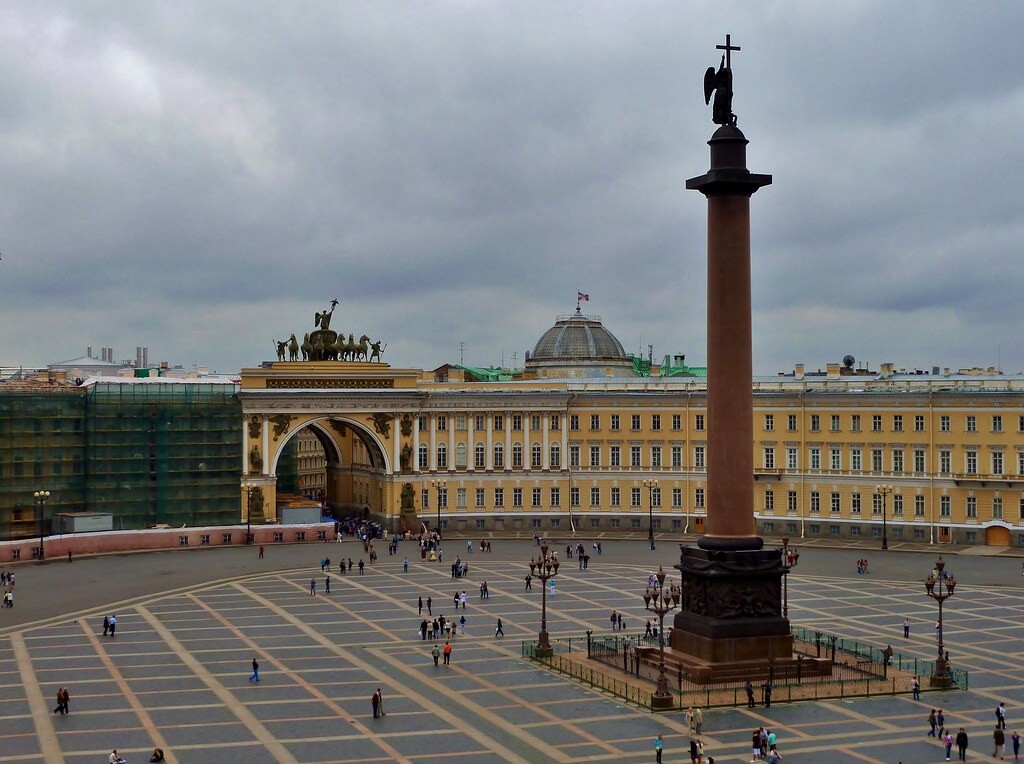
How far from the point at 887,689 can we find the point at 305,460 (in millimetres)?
87800

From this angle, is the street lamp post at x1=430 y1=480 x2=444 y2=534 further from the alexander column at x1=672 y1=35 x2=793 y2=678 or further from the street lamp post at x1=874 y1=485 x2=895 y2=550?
the alexander column at x1=672 y1=35 x2=793 y2=678

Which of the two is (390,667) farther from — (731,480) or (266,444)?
(266,444)

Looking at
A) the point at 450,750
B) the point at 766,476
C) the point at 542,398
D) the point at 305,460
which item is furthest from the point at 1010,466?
the point at 305,460

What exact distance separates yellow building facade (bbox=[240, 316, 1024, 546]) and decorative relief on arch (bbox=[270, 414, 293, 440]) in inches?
4.9

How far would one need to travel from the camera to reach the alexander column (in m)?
39.6

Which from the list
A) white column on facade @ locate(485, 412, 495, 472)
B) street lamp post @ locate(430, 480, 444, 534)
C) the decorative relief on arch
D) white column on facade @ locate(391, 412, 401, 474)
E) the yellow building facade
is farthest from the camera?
white column on facade @ locate(485, 412, 495, 472)

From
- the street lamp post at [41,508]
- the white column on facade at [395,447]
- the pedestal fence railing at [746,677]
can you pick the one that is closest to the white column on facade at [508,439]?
the white column on facade at [395,447]

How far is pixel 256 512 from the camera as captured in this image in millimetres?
80438

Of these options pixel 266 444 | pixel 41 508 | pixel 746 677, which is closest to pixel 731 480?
pixel 746 677

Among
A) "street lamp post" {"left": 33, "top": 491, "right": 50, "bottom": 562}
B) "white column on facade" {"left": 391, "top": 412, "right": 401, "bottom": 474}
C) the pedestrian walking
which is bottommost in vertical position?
the pedestrian walking

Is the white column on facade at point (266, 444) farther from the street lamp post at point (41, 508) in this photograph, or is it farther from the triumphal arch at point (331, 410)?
the street lamp post at point (41, 508)

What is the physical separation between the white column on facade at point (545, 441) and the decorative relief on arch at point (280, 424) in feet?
53.9

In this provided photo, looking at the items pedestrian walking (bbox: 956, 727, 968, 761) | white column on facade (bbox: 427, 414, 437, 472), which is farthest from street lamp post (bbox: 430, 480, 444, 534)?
pedestrian walking (bbox: 956, 727, 968, 761)

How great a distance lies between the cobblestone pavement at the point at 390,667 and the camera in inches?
1300
